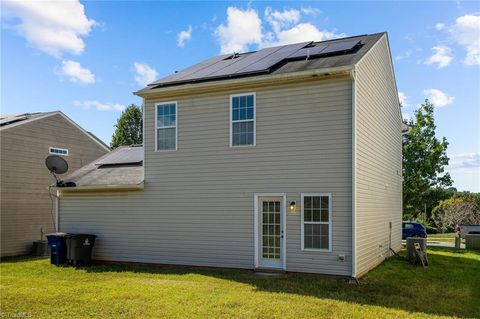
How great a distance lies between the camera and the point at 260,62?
11945 mm

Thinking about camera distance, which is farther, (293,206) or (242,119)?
(242,119)

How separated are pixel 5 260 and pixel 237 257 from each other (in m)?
10.1

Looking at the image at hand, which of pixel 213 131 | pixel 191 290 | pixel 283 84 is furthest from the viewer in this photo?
pixel 213 131

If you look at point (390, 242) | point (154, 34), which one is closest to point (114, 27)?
point (154, 34)

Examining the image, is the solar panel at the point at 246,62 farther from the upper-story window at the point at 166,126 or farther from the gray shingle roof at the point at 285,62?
the upper-story window at the point at 166,126

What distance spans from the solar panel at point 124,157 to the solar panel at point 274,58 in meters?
5.45

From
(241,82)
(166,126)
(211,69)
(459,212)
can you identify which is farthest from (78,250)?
(459,212)

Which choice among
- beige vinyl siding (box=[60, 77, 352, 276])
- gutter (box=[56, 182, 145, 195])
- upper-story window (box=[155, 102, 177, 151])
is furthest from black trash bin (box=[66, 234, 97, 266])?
upper-story window (box=[155, 102, 177, 151])

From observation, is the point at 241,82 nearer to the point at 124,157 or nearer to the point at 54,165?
the point at 124,157

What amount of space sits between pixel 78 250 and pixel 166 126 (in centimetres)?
469

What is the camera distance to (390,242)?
46.7ft

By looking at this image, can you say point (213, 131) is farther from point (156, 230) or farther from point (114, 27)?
point (114, 27)

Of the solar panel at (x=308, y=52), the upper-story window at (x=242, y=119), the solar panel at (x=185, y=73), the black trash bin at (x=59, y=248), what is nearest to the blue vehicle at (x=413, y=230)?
the solar panel at (x=308, y=52)

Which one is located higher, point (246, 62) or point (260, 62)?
point (246, 62)
